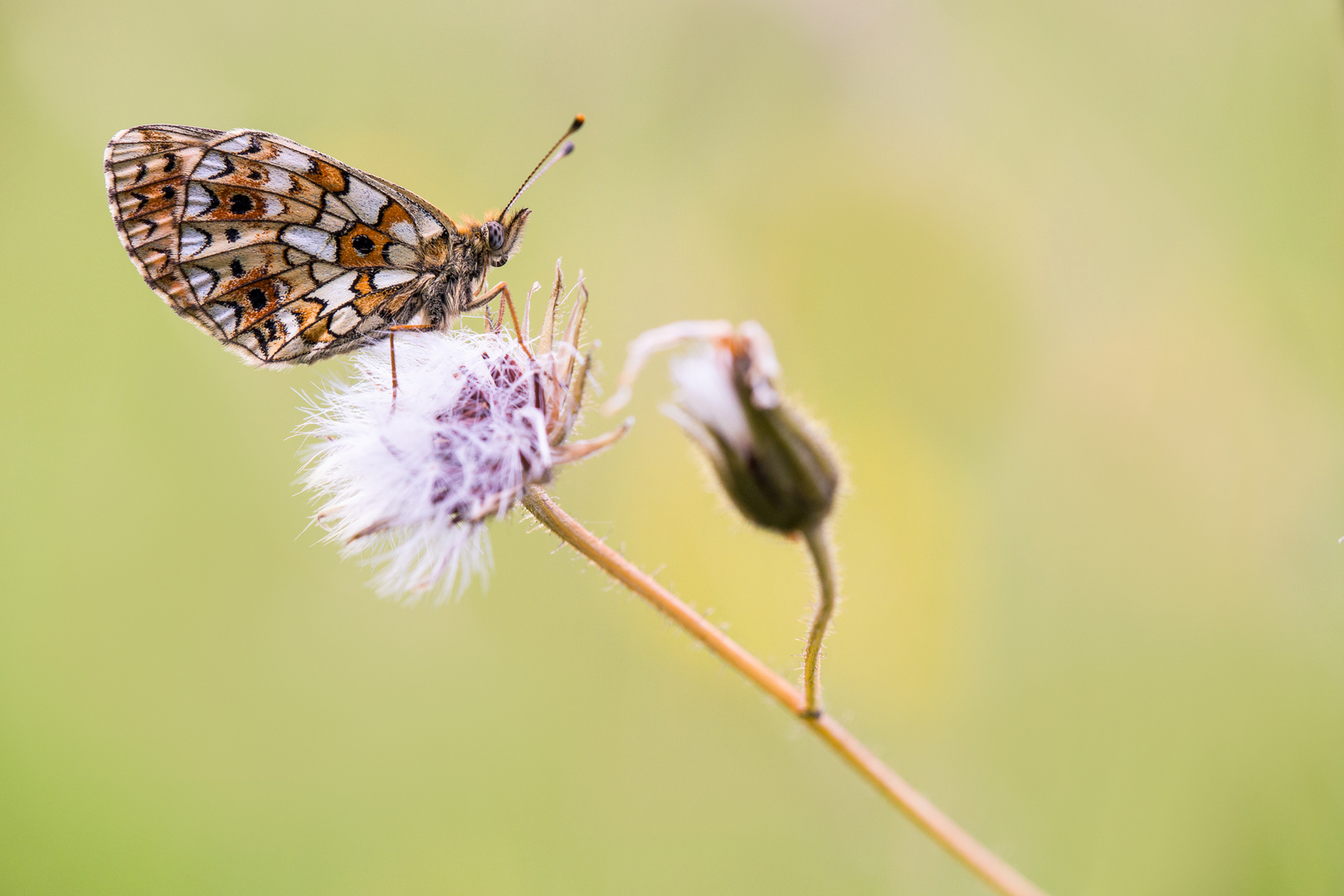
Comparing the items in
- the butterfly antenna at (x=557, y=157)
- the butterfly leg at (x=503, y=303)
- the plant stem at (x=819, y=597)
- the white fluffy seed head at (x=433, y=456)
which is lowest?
the white fluffy seed head at (x=433, y=456)

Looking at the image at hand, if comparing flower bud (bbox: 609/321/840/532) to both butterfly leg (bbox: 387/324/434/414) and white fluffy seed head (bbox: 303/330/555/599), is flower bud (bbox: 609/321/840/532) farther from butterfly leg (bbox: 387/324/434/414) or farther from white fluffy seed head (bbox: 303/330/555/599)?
butterfly leg (bbox: 387/324/434/414)

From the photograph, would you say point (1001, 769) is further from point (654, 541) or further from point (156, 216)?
point (156, 216)

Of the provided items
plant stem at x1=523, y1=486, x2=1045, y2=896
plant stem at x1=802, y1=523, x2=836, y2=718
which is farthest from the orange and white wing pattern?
plant stem at x1=802, y1=523, x2=836, y2=718

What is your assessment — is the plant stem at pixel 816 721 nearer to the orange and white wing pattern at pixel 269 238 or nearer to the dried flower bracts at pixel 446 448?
the dried flower bracts at pixel 446 448

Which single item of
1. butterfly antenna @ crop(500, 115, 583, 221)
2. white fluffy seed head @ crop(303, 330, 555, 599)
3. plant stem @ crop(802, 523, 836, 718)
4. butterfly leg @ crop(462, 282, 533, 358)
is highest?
butterfly antenna @ crop(500, 115, 583, 221)

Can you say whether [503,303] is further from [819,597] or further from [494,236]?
[819,597]

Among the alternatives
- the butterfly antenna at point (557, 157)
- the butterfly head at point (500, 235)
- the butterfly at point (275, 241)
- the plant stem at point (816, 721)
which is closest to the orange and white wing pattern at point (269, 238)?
the butterfly at point (275, 241)

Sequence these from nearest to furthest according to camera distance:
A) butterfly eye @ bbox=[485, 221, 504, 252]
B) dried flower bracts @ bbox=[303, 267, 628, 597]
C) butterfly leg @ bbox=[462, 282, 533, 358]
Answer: dried flower bracts @ bbox=[303, 267, 628, 597], butterfly leg @ bbox=[462, 282, 533, 358], butterfly eye @ bbox=[485, 221, 504, 252]
